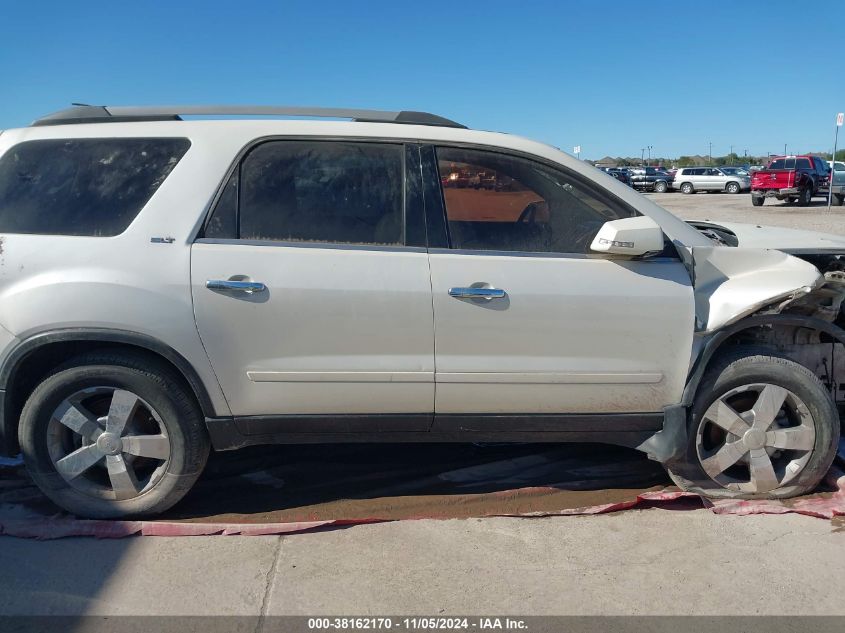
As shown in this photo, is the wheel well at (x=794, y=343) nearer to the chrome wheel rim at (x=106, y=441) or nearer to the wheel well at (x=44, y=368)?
the wheel well at (x=44, y=368)

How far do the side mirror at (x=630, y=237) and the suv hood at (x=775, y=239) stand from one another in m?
0.98

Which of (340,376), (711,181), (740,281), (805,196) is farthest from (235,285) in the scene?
(711,181)

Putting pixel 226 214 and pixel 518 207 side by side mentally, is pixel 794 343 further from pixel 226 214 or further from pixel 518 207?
pixel 226 214

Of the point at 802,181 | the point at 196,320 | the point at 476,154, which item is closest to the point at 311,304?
the point at 196,320

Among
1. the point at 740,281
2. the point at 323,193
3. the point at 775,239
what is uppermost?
the point at 323,193

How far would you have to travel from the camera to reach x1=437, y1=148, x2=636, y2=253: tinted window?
11.2 ft

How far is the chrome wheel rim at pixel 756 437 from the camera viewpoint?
3.52 m

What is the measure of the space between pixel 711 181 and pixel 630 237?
40836mm

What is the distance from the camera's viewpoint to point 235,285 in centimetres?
321

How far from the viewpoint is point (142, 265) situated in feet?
10.5

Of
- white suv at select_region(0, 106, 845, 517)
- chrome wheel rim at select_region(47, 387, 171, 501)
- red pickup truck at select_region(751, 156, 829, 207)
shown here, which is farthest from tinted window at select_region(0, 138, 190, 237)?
red pickup truck at select_region(751, 156, 829, 207)

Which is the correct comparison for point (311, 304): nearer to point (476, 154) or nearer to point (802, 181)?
point (476, 154)

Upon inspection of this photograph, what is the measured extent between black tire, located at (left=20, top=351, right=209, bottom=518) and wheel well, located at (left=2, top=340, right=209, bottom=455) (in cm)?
Answer: 3

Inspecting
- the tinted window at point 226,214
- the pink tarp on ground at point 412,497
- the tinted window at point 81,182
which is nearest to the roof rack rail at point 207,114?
the tinted window at point 81,182
